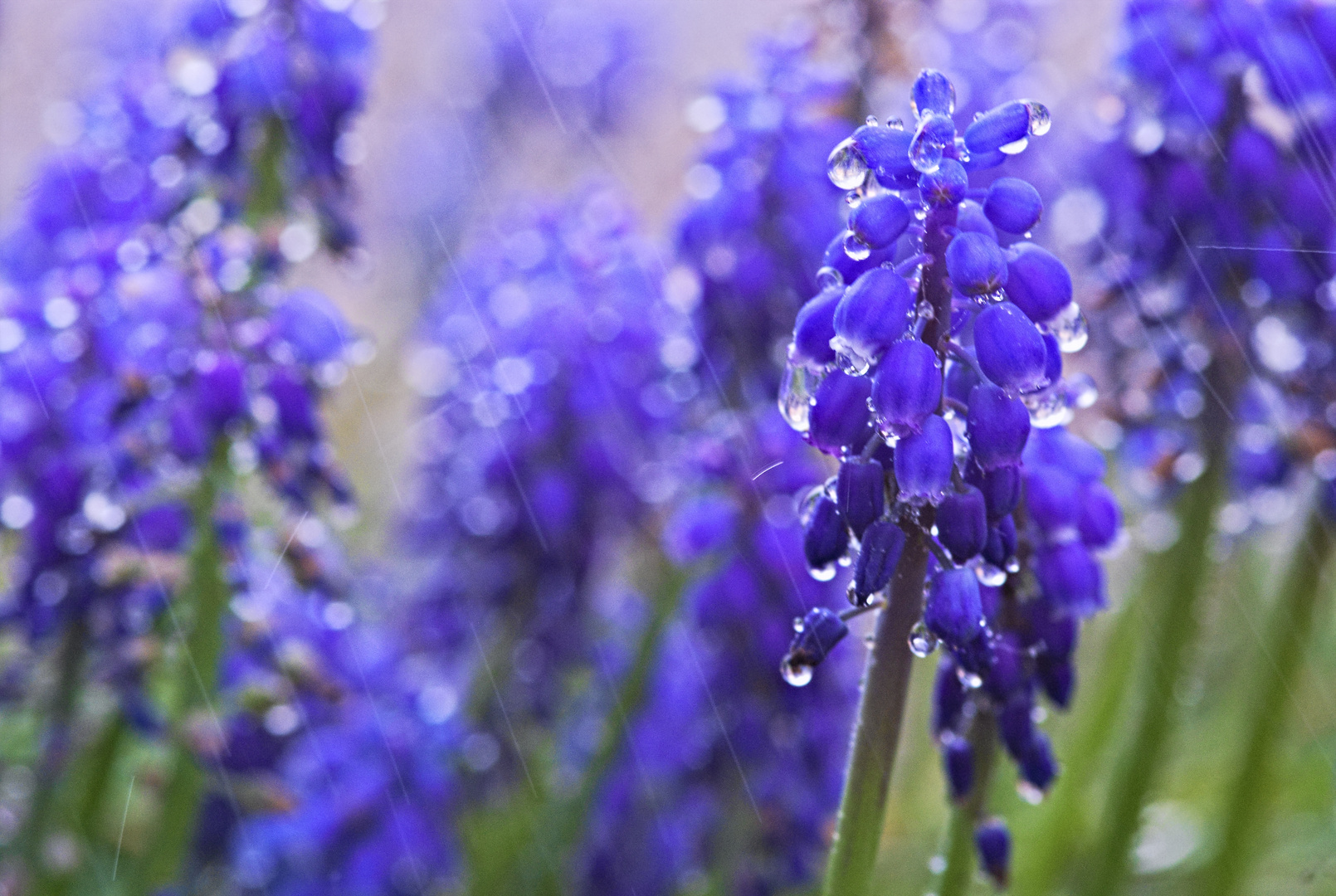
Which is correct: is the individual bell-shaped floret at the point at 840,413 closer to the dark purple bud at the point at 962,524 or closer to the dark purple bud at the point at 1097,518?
the dark purple bud at the point at 962,524

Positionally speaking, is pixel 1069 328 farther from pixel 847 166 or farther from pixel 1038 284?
pixel 847 166

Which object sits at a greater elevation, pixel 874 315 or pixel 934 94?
pixel 934 94

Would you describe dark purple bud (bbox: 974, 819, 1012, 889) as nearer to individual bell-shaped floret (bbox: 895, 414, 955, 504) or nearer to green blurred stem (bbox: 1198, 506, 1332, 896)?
individual bell-shaped floret (bbox: 895, 414, 955, 504)

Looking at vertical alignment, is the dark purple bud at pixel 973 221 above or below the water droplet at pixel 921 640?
above

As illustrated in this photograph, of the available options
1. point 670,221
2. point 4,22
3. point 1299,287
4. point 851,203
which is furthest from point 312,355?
point 4,22

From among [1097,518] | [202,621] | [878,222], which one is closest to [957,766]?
[1097,518]

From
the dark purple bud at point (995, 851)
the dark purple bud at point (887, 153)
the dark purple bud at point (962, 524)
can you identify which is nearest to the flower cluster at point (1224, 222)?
the dark purple bud at point (995, 851)

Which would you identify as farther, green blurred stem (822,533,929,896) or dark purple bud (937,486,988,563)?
green blurred stem (822,533,929,896)

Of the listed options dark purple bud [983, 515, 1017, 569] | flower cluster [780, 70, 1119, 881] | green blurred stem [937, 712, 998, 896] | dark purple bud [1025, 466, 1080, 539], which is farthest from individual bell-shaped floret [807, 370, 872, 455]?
green blurred stem [937, 712, 998, 896]
